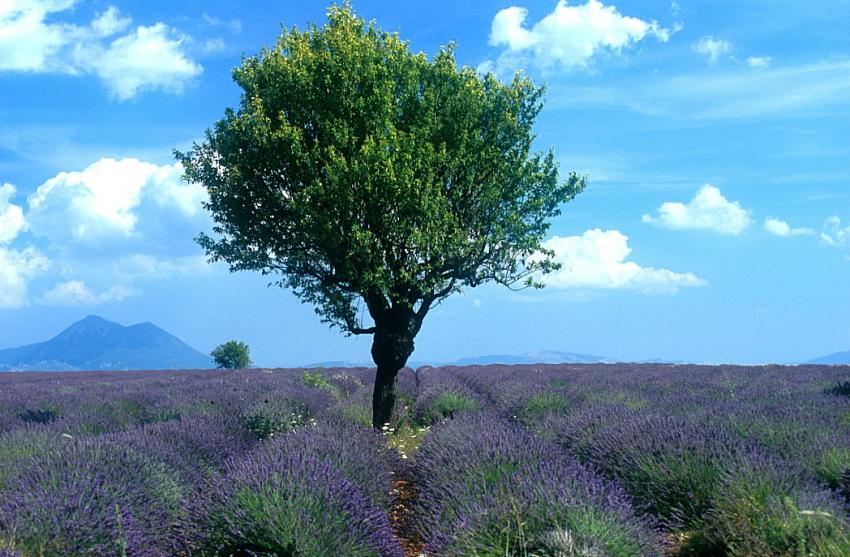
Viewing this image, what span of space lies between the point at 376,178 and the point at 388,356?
Answer: 312 cm

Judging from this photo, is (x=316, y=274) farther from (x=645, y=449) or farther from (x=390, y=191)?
(x=645, y=449)

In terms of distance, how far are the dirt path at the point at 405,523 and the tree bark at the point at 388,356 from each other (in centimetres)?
372

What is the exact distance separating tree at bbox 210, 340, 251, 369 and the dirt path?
101 ft

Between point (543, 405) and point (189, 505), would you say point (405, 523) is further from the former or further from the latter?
point (543, 405)

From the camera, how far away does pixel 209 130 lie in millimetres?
10469

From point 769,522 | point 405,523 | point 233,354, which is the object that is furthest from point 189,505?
point 233,354

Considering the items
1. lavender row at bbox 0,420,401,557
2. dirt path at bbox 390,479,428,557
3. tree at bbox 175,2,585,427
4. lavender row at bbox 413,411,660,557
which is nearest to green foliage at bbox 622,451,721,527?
lavender row at bbox 413,411,660,557

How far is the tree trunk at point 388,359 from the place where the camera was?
1043 cm

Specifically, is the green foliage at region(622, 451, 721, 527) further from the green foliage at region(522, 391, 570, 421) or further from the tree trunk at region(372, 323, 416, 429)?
the tree trunk at region(372, 323, 416, 429)

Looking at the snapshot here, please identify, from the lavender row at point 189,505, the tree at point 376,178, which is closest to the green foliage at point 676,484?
the lavender row at point 189,505

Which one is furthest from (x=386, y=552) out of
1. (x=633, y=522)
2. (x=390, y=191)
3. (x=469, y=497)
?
(x=390, y=191)

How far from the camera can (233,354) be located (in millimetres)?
35969

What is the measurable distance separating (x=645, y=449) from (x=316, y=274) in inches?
245

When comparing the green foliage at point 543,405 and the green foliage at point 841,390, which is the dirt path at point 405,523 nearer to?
the green foliage at point 543,405
